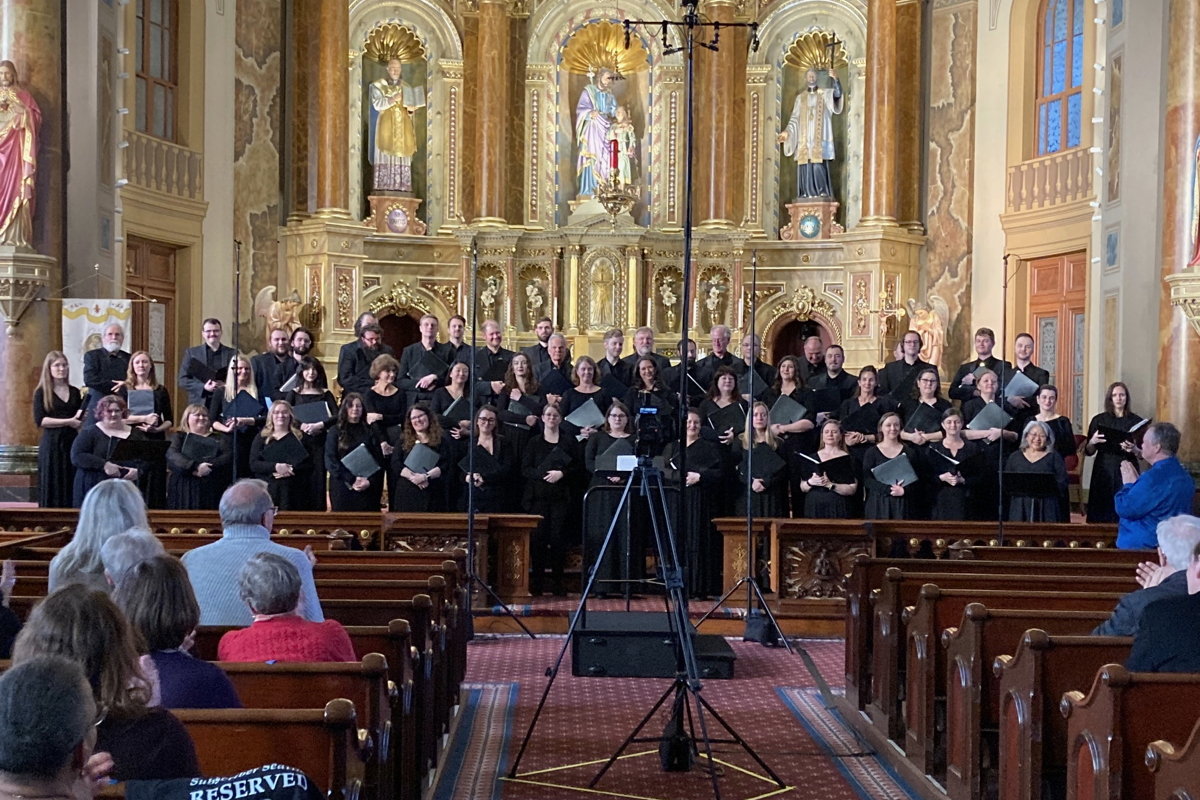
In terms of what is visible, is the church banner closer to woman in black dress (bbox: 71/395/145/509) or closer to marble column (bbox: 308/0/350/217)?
woman in black dress (bbox: 71/395/145/509)

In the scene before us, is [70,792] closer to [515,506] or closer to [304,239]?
[515,506]

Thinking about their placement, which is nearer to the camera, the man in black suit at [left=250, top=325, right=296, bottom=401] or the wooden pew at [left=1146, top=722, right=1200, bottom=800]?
the wooden pew at [left=1146, top=722, right=1200, bottom=800]

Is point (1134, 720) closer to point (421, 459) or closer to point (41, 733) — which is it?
point (41, 733)

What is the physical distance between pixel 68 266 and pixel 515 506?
4192 millimetres

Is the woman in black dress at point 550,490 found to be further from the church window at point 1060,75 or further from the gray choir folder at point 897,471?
the church window at point 1060,75

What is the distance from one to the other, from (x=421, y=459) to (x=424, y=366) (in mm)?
1793

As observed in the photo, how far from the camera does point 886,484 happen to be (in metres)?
8.75

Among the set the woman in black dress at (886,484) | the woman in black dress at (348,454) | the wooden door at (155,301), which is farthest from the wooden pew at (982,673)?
the wooden door at (155,301)

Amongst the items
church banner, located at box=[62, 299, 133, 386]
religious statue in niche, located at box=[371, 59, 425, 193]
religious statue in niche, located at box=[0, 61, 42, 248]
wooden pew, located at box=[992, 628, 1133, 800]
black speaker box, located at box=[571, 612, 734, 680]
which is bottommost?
black speaker box, located at box=[571, 612, 734, 680]

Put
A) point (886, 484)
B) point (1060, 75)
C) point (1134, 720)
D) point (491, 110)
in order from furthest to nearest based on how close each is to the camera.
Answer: point (491, 110), point (1060, 75), point (886, 484), point (1134, 720)

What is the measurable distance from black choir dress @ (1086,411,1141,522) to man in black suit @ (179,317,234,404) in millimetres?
6091

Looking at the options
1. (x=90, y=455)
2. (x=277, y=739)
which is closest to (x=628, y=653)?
(x=277, y=739)

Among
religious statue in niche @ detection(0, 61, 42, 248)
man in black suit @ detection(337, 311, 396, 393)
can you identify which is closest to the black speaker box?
man in black suit @ detection(337, 311, 396, 393)

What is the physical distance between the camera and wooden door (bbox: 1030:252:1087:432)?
44.7 ft
